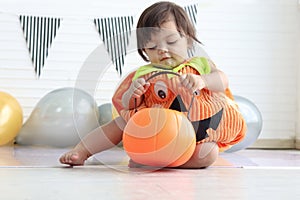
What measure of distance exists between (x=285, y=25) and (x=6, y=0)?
1.58 metres

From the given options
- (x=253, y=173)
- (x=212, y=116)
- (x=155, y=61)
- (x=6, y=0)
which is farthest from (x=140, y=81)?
(x=6, y=0)

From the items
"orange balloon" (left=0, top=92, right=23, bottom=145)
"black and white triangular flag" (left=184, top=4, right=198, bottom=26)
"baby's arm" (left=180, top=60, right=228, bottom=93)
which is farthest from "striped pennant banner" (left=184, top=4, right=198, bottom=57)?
"baby's arm" (left=180, top=60, right=228, bottom=93)

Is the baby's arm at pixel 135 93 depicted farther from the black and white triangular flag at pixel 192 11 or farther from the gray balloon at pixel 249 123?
the black and white triangular flag at pixel 192 11

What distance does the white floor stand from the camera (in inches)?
44.8

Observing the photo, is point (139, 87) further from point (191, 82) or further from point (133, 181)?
point (133, 181)

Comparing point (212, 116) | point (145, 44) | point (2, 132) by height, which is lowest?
point (2, 132)

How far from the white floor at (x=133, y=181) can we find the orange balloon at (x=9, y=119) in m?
0.64

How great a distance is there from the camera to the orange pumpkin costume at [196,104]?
1.68m

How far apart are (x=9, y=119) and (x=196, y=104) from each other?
1182mm

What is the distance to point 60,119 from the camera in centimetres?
256

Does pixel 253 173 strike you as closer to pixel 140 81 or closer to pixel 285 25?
pixel 140 81

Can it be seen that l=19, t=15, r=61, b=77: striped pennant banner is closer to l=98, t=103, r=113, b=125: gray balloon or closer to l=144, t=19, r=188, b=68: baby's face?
l=98, t=103, r=113, b=125: gray balloon

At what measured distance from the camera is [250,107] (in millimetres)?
2586

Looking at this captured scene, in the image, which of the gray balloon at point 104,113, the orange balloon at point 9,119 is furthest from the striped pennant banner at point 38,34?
the gray balloon at point 104,113
